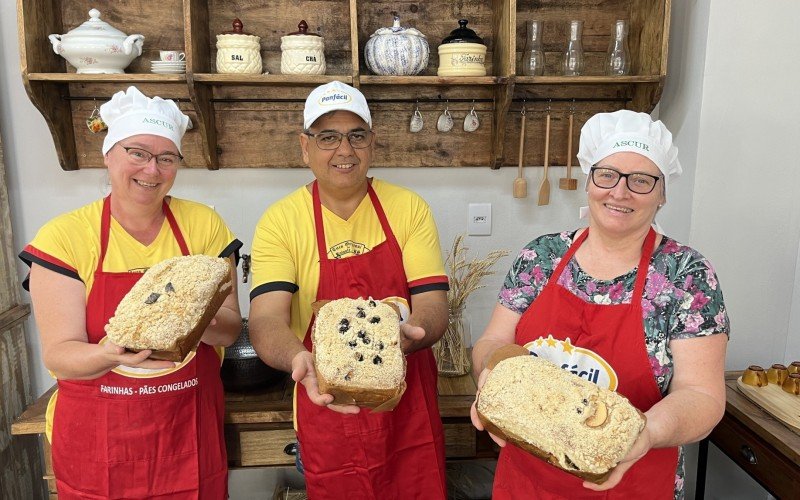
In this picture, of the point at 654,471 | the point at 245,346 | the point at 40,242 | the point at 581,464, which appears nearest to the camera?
the point at 581,464

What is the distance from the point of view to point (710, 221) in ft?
7.37

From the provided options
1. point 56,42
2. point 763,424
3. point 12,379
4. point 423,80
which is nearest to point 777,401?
point 763,424

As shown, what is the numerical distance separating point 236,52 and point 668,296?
166cm

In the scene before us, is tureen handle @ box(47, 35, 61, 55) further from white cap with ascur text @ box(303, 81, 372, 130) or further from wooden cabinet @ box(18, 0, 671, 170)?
white cap with ascur text @ box(303, 81, 372, 130)

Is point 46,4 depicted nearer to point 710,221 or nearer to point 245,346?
point 245,346

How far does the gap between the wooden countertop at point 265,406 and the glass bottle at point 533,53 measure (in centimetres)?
124

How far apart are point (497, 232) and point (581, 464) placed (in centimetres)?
160

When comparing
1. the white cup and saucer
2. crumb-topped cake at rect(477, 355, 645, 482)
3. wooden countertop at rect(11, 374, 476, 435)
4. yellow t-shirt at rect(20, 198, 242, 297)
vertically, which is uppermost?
the white cup and saucer

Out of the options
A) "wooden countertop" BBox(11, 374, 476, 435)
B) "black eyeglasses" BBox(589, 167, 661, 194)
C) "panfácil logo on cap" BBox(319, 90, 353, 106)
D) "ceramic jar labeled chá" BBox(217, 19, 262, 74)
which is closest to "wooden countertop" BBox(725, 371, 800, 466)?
"wooden countertop" BBox(11, 374, 476, 435)

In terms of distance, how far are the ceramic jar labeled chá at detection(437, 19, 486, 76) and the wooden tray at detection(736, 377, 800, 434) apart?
1447 millimetres

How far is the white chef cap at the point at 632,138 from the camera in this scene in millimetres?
1299

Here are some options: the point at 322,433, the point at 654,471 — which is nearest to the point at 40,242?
the point at 322,433

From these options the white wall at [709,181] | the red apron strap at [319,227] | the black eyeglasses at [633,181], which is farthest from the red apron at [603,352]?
the white wall at [709,181]

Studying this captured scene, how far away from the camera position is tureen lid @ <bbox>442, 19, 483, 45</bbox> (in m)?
2.17
